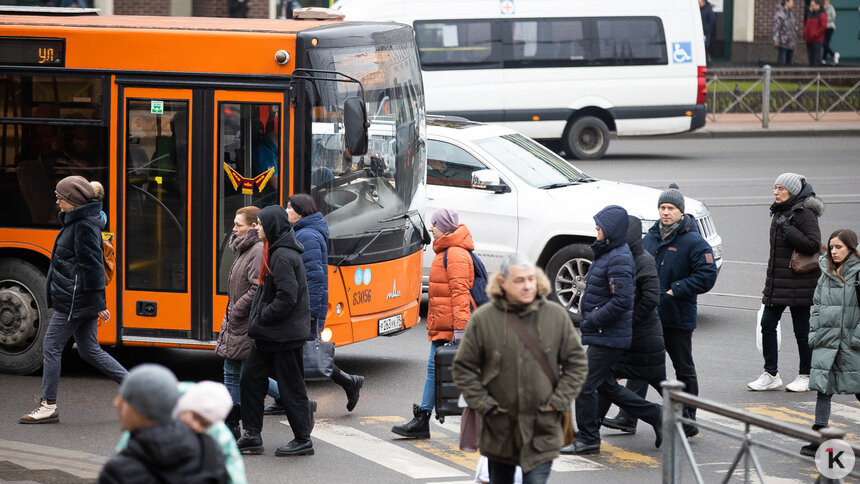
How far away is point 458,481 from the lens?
7230 millimetres

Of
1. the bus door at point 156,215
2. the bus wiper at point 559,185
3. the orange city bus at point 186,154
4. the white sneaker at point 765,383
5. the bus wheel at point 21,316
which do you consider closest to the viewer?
the orange city bus at point 186,154

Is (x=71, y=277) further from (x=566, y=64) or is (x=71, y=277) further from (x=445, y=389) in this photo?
(x=566, y=64)

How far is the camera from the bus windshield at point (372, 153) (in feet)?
30.8

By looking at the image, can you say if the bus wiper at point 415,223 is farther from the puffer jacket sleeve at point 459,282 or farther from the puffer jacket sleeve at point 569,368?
the puffer jacket sleeve at point 569,368

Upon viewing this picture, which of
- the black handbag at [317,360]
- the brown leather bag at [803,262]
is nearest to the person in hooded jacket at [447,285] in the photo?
the black handbag at [317,360]

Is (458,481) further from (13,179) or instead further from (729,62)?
(729,62)

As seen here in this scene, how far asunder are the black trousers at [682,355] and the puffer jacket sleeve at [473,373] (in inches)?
122

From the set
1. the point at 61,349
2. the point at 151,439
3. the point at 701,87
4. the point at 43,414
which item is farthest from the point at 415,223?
the point at 701,87

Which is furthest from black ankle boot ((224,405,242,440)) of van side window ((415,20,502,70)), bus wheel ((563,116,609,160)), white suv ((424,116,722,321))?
bus wheel ((563,116,609,160))

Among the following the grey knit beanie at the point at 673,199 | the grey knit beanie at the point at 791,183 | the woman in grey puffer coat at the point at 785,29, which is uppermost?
the woman in grey puffer coat at the point at 785,29

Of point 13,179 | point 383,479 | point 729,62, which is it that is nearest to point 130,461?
point 383,479

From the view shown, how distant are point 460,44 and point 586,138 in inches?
122

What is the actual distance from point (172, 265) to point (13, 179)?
1505 millimetres

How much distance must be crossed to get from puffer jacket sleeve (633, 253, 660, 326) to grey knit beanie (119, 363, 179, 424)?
4.38 m
